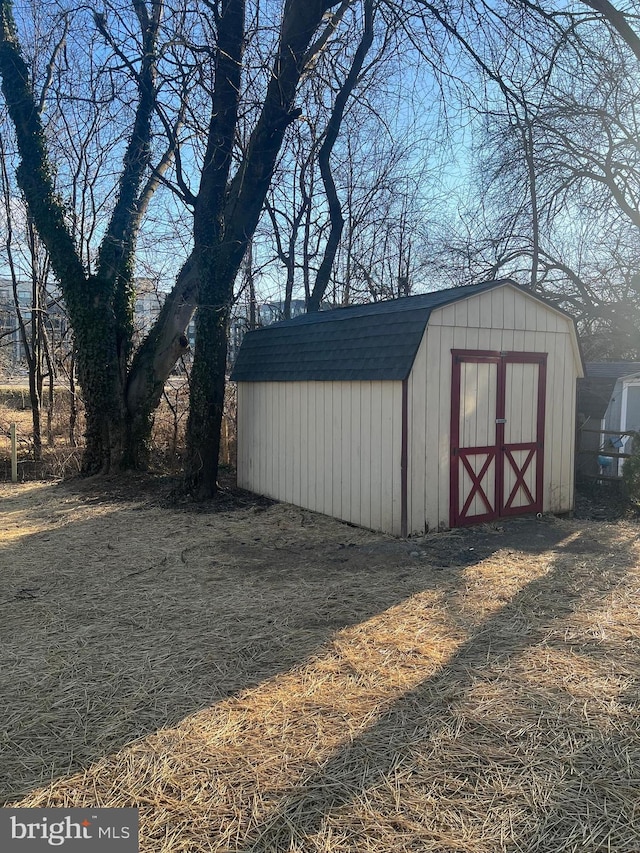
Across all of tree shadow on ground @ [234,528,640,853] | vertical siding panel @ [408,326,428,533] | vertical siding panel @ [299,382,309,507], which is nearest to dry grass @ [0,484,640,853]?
tree shadow on ground @ [234,528,640,853]

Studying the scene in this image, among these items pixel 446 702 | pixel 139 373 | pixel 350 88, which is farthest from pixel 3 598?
pixel 350 88

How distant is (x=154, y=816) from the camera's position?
2207 millimetres

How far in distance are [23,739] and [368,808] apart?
155 cm

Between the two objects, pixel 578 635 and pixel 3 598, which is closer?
pixel 578 635

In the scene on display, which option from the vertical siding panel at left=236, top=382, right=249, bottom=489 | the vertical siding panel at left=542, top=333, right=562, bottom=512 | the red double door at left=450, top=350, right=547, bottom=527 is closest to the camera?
the red double door at left=450, top=350, right=547, bottom=527

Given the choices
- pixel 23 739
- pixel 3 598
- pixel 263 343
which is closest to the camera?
pixel 23 739

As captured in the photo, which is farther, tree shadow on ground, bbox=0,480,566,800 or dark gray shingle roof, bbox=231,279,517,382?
dark gray shingle roof, bbox=231,279,517,382

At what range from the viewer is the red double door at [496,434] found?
6.67m

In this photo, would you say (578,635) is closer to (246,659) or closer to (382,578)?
(382,578)

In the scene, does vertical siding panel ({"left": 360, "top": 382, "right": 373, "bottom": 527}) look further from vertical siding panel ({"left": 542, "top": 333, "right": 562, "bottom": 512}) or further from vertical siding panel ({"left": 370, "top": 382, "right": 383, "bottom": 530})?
vertical siding panel ({"left": 542, "top": 333, "right": 562, "bottom": 512})

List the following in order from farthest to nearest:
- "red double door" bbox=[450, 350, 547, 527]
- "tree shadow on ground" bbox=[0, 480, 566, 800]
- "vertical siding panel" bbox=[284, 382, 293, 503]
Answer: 1. "vertical siding panel" bbox=[284, 382, 293, 503]
2. "red double door" bbox=[450, 350, 547, 527]
3. "tree shadow on ground" bbox=[0, 480, 566, 800]

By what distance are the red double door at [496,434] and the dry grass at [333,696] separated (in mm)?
1142

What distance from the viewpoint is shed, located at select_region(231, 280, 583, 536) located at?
6.36 m

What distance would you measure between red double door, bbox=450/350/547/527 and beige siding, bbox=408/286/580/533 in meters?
0.08
